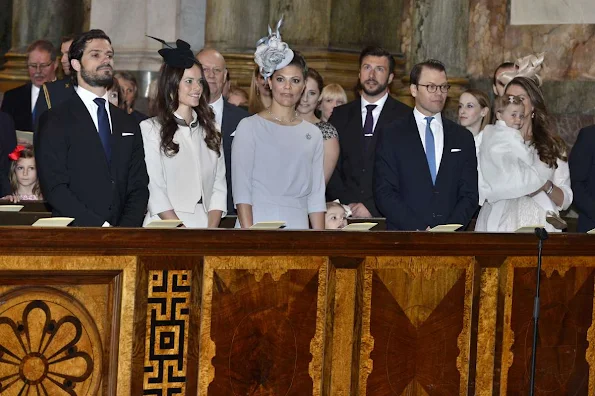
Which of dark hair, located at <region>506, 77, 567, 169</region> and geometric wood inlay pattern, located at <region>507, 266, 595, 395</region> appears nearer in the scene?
geometric wood inlay pattern, located at <region>507, 266, 595, 395</region>

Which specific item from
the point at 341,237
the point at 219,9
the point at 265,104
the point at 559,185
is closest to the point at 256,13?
the point at 219,9

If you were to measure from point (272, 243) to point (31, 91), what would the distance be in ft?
15.1

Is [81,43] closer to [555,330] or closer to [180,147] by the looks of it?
[180,147]

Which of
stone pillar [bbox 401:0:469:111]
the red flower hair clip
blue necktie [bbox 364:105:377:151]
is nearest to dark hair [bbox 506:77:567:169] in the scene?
blue necktie [bbox 364:105:377:151]

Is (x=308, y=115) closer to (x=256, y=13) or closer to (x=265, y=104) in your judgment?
(x=265, y=104)

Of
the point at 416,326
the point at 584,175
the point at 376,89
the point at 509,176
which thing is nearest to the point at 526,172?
the point at 509,176

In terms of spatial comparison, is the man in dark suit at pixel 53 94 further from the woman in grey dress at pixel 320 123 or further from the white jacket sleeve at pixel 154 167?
the white jacket sleeve at pixel 154 167

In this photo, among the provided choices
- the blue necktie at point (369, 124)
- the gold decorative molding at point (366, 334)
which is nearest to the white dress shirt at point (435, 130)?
the blue necktie at point (369, 124)

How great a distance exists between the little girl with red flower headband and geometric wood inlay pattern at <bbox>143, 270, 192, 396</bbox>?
10.8 ft

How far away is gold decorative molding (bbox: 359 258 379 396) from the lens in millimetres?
6395

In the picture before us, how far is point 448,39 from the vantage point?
11508 mm

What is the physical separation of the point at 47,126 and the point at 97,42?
20.8 inches

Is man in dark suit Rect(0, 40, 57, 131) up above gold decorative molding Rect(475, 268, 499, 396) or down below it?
above

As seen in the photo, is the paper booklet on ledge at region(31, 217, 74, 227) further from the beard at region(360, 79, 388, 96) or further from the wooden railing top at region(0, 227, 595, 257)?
the beard at region(360, 79, 388, 96)
